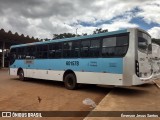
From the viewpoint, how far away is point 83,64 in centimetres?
1287

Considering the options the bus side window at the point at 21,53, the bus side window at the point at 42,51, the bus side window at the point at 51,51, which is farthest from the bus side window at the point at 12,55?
the bus side window at the point at 51,51

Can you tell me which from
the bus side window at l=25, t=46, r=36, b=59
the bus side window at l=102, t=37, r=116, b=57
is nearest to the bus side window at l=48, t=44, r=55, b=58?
the bus side window at l=25, t=46, r=36, b=59

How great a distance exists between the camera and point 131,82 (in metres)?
10.6

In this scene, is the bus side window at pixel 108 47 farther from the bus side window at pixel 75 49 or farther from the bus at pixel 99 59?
the bus side window at pixel 75 49

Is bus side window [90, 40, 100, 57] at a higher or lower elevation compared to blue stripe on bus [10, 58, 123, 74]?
higher

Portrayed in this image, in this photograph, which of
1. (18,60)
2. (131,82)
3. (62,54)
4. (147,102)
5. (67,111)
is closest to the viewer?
(67,111)

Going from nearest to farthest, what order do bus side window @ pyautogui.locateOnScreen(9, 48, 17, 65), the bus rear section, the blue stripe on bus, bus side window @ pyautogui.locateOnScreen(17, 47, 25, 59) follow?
the bus rear section < the blue stripe on bus < bus side window @ pyautogui.locateOnScreen(17, 47, 25, 59) < bus side window @ pyautogui.locateOnScreen(9, 48, 17, 65)

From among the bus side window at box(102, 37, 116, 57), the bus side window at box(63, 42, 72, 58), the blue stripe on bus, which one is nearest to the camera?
the blue stripe on bus

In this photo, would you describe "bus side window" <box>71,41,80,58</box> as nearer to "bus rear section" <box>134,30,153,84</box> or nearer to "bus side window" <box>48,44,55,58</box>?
"bus side window" <box>48,44,55,58</box>

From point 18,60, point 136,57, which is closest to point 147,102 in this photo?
point 136,57

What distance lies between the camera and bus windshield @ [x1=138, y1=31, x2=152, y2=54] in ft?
36.7

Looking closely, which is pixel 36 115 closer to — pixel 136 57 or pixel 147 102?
pixel 147 102

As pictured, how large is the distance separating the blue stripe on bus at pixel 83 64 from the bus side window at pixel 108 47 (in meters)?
0.25

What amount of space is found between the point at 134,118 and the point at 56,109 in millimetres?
2899
